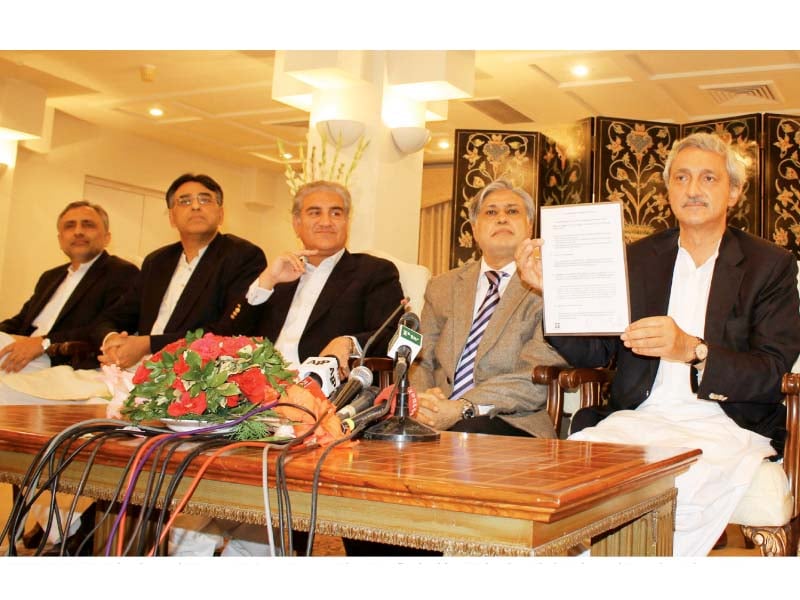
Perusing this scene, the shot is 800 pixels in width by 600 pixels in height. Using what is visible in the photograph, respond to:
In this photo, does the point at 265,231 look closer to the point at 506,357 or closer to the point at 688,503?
the point at 506,357

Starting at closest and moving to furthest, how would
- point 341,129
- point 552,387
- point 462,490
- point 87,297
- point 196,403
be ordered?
point 462,490 → point 196,403 → point 552,387 → point 87,297 → point 341,129

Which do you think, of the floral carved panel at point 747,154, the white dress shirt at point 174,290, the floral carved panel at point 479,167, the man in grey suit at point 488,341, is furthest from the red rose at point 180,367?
the floral carved panel at point 747,154

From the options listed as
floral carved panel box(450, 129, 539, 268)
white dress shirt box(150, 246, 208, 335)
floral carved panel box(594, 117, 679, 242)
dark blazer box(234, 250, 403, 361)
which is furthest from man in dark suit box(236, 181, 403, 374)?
floral carved panel box(594, 117, 679, 242)

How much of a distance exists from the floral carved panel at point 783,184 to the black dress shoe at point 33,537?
201 inches

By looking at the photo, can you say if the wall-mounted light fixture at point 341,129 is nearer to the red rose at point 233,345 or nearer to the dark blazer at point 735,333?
the dark blazer at point 735,333

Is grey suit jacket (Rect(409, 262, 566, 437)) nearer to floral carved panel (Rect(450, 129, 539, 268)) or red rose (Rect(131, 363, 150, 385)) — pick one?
red rose (Rect(131, 363, 150, 385))

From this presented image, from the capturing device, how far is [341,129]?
206 inches

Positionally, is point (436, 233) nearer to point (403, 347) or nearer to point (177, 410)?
point (403, 347)

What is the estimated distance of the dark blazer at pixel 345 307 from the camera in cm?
304

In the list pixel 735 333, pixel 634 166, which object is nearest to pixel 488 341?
pixel 735 333

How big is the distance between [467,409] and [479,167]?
167 inches

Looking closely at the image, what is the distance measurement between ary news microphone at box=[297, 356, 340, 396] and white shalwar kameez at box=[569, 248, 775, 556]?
671 millimetres

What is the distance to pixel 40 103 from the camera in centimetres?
824
